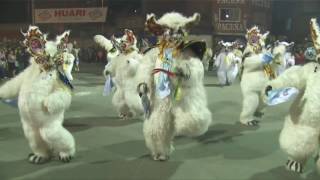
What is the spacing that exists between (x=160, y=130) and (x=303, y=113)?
63.8 inches

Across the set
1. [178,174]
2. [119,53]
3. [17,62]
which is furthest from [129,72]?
[17,62]

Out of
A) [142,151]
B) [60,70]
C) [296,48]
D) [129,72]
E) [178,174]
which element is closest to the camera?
[178,174]

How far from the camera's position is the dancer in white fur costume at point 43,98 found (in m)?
5.79

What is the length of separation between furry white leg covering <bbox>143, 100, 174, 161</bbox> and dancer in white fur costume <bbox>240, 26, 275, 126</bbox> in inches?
106

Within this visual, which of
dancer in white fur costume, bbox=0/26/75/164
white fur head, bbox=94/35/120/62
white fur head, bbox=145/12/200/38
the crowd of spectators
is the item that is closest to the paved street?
dancer in white fur costume, bbox=0/26/75/164

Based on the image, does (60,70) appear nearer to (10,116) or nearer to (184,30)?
(184,30)

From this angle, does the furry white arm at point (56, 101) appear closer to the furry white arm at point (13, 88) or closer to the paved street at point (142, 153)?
the furry white arm at point (13, 88)

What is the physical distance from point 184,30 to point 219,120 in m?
3.59

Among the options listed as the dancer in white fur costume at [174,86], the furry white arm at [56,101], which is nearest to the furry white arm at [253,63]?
the dancer in white fur costume at [174,86]

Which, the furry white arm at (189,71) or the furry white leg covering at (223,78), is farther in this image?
the furry white leg covering at (223,78)

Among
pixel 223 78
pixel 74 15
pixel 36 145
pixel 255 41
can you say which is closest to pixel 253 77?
pixel 255 41

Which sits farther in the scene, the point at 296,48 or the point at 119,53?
the point at 296,48

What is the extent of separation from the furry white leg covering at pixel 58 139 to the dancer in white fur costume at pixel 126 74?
272 centimetres

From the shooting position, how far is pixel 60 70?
6.12 m
